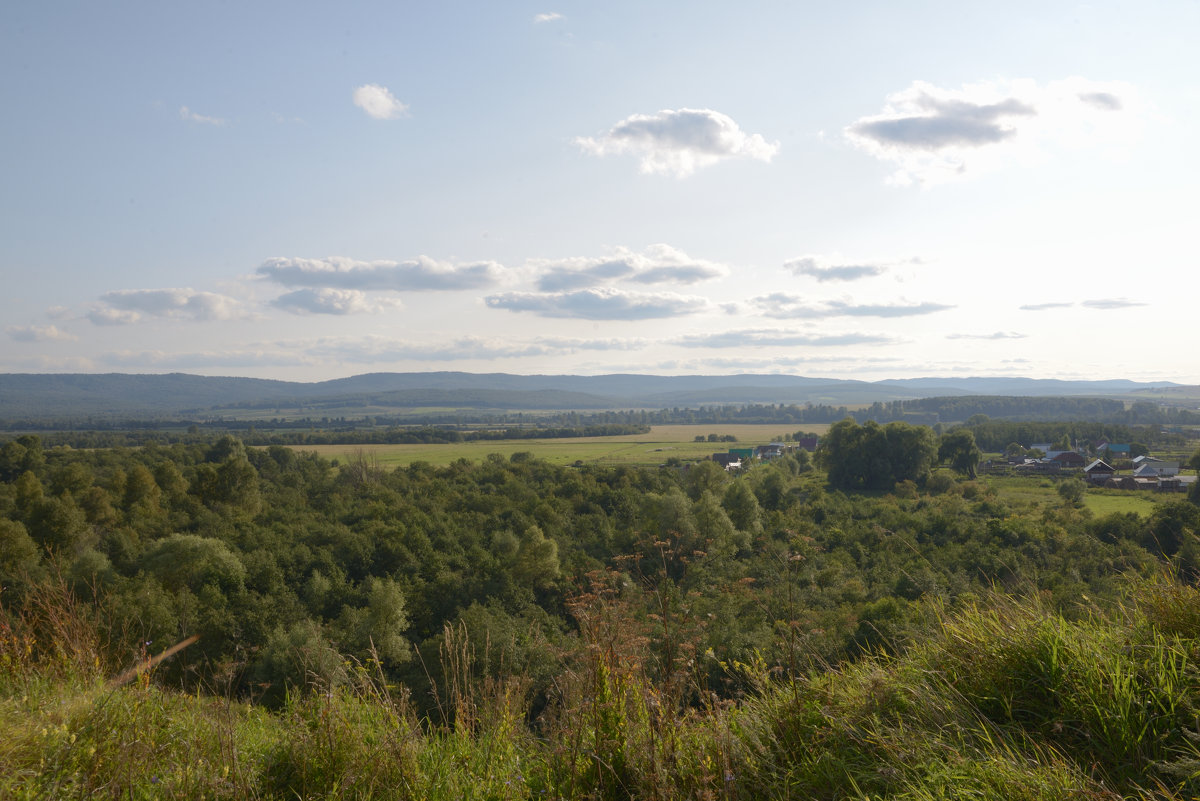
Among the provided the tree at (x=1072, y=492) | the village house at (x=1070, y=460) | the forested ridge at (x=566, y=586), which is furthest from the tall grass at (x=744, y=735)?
the village house at (x=1070, y=460)

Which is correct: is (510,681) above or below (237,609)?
above

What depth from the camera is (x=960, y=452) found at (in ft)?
195

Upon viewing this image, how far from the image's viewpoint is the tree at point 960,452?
5859 cm

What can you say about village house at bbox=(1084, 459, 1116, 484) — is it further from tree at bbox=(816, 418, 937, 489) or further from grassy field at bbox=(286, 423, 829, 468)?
grassy field at bbox=(286, 423, 829, 468)

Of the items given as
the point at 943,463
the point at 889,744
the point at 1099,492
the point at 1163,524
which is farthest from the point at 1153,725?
the point at 943,463

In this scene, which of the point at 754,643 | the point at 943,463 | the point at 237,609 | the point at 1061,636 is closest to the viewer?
the point at 1061,636

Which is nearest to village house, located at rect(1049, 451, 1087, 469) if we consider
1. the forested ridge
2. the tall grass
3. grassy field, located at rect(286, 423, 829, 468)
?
the forested ridge

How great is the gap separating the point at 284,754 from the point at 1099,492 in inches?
2155

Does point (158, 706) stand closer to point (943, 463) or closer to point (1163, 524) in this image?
point (1163, 524)

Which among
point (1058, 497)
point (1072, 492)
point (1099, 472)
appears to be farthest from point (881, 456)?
point (1072, 492)

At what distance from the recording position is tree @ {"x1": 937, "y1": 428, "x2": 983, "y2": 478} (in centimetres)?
5859

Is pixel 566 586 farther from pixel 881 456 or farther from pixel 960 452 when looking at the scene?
pixel 960 452

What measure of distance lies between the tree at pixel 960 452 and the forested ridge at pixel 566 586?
3596mm

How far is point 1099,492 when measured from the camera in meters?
43.6
